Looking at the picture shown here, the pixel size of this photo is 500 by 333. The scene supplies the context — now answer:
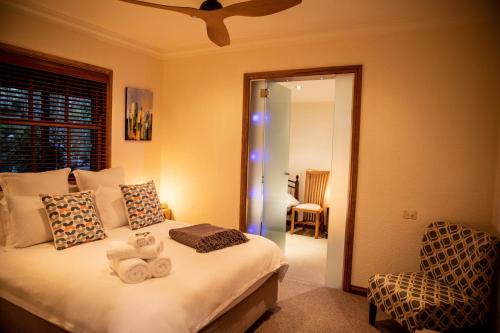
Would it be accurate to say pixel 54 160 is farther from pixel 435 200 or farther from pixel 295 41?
pixel 435 200

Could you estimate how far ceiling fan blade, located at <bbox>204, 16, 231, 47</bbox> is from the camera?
7.99 feet

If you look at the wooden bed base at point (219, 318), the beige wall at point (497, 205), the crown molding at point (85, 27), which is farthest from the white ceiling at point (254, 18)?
the wooden bed base at point (219, 318)

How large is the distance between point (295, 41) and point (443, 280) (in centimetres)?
273

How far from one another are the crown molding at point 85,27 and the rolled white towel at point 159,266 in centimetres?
260

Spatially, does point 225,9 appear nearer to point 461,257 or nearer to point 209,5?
point 209,5

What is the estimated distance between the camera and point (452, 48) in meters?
3.00

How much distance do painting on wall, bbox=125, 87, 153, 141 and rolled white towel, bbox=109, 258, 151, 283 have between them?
234 centimetres

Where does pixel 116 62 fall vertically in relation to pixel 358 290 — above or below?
above

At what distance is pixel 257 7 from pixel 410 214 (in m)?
2.34

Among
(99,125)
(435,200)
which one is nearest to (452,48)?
(435,200)

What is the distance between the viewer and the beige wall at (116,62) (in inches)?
118

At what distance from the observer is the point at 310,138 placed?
6410 mm

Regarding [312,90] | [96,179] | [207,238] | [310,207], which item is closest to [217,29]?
[207,238]

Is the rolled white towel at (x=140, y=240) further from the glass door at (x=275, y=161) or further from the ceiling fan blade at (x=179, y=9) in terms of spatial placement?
the glass door at (x=275, y=161)
